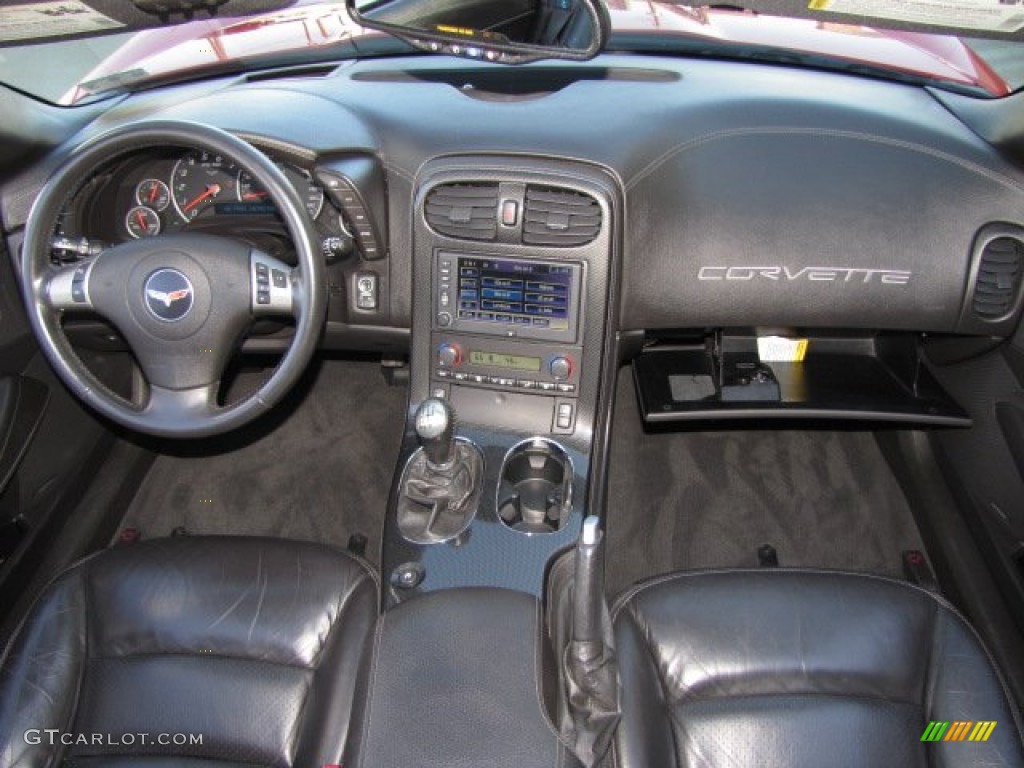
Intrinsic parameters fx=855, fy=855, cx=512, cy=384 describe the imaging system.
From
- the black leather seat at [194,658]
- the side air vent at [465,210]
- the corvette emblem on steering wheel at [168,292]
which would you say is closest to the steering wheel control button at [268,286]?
the corvette emblem on steering wheel at [168,292]

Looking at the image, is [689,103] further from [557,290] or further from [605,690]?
[605,690]

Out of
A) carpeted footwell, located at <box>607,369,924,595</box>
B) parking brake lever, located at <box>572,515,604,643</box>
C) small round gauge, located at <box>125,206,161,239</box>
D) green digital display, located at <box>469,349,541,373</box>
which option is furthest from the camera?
carpeted footwell, located at <box>607,369,924,595</box>

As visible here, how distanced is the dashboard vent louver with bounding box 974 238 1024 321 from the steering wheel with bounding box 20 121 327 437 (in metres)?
1.62

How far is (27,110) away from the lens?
229 cm

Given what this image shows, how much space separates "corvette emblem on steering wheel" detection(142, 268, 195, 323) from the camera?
1.74 m

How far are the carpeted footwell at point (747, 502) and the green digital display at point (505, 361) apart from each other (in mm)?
830

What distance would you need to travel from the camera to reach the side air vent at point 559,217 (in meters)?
2.01

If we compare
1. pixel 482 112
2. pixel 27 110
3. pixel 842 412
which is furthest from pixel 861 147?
pixel 27 110

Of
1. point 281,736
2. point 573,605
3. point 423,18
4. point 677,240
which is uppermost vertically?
point 423,18

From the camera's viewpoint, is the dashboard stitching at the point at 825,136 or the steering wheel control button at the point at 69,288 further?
the dashboard stitching at the point at 825,136

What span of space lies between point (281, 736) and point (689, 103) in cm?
176

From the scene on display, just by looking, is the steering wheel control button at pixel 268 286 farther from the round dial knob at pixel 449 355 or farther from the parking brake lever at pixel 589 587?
the parking brake lever at pixel 589 587

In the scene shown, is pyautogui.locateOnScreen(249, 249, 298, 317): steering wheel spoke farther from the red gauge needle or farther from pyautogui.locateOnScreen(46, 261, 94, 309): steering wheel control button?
the red gauge needle

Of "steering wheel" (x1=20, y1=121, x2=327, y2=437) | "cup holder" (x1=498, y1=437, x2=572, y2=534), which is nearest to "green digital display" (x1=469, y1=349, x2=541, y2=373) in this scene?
"cup holder" (x1=498, y1=437, x2=572, y2=534)
